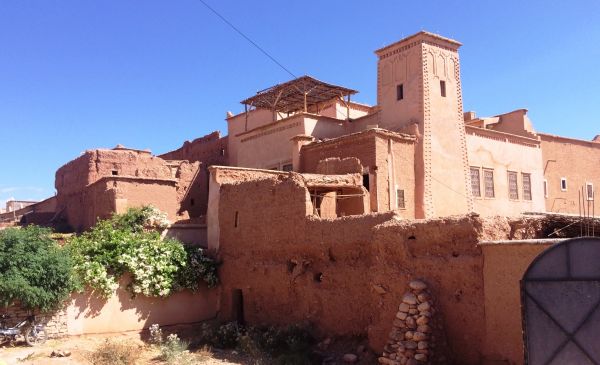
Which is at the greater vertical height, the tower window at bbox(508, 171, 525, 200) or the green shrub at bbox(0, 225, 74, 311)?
the tower window at bbox(508, 171, 525, 200)

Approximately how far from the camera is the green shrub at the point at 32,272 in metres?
14.5

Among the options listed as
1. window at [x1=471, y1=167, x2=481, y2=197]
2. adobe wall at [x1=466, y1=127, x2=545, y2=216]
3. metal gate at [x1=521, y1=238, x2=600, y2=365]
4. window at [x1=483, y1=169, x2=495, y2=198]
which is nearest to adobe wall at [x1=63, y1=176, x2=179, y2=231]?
window at [x1=471, y1=167, x2=481, y2=197]

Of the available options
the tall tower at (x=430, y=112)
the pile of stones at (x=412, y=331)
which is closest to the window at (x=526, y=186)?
the tall tower at (x=430, y=112)

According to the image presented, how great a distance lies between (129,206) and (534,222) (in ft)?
51.6

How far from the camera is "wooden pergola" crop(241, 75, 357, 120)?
23.7 meters

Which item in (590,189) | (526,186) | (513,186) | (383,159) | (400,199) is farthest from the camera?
(590,189)

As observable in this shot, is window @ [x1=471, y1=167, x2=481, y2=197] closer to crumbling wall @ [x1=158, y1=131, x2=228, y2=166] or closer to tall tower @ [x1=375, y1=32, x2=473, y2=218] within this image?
tall tower @ [x1=375, y1=32, x2=473, y2=218]

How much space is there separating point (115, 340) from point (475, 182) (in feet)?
44.8

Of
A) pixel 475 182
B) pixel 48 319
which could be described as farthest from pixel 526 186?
pixel 48 319

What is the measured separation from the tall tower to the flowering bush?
768 centimetres

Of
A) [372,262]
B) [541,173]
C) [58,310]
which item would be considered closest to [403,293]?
[372,262]

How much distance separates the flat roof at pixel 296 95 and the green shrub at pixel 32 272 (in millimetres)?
11423

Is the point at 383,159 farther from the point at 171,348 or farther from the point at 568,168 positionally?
the point at 568,168

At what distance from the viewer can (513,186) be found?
77.8 feet
